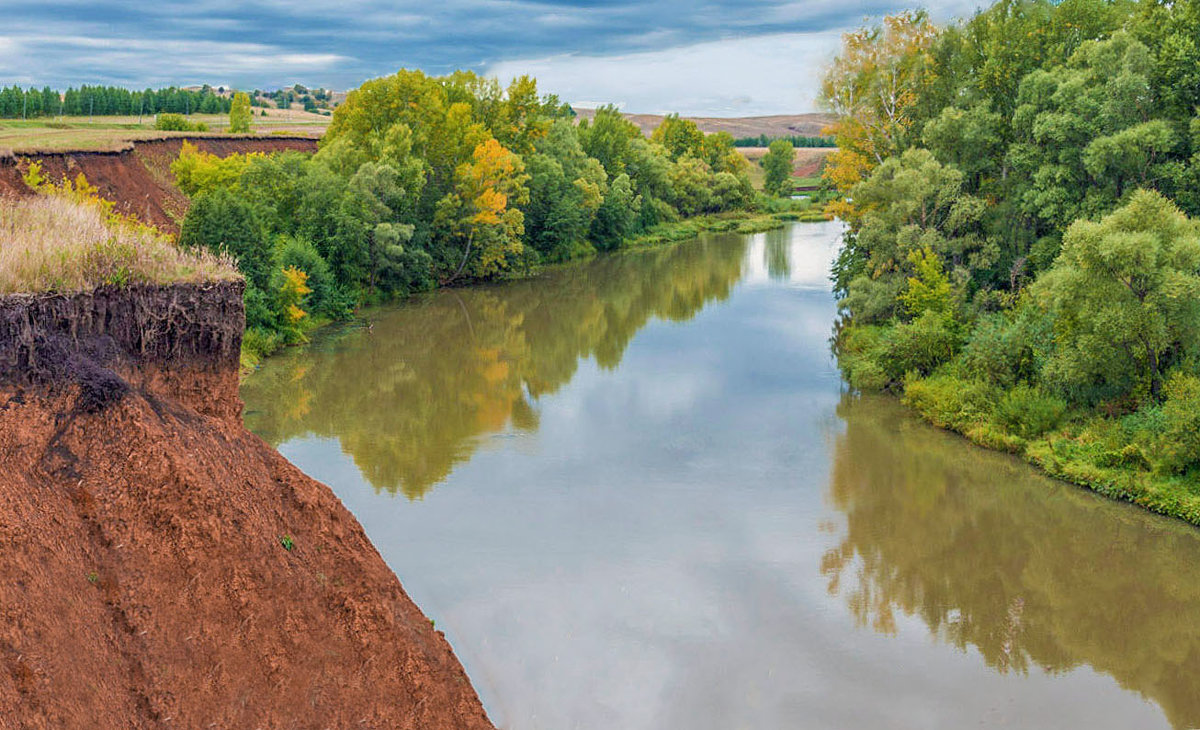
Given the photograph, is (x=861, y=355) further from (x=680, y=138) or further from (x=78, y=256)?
(x=680, y=138)

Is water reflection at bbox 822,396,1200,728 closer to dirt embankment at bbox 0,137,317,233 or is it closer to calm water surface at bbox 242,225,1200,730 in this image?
calm water surface at bbox 242,225,1200,730

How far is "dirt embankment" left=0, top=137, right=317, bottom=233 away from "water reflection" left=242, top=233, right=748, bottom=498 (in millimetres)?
10428

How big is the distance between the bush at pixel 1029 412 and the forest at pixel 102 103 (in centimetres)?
8322

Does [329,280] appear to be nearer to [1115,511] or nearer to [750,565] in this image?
[750,565]

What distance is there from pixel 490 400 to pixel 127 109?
88.4 metres

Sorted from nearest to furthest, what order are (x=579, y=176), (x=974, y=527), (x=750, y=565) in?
(x=750, y=565)
(x=974, y=527)
(x=579, y=176)

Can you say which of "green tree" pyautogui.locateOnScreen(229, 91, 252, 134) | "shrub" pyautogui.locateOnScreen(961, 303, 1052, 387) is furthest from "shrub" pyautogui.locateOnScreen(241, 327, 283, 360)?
"green tree" pyautogui.locateOnScreen(229, 91, 252, 134)

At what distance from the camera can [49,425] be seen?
26.5 ft

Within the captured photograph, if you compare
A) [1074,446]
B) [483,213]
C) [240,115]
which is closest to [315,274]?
[483,213]

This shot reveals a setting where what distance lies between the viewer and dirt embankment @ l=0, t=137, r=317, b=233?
128 feet

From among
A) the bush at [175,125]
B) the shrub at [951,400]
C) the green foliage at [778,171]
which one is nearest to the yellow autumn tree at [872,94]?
the shrub at [951,400]

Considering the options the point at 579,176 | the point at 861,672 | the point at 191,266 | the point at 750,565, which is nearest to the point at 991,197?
the point at 750,565

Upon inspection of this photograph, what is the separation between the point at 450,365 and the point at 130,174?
23.8 metres

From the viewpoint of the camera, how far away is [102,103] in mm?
98250
